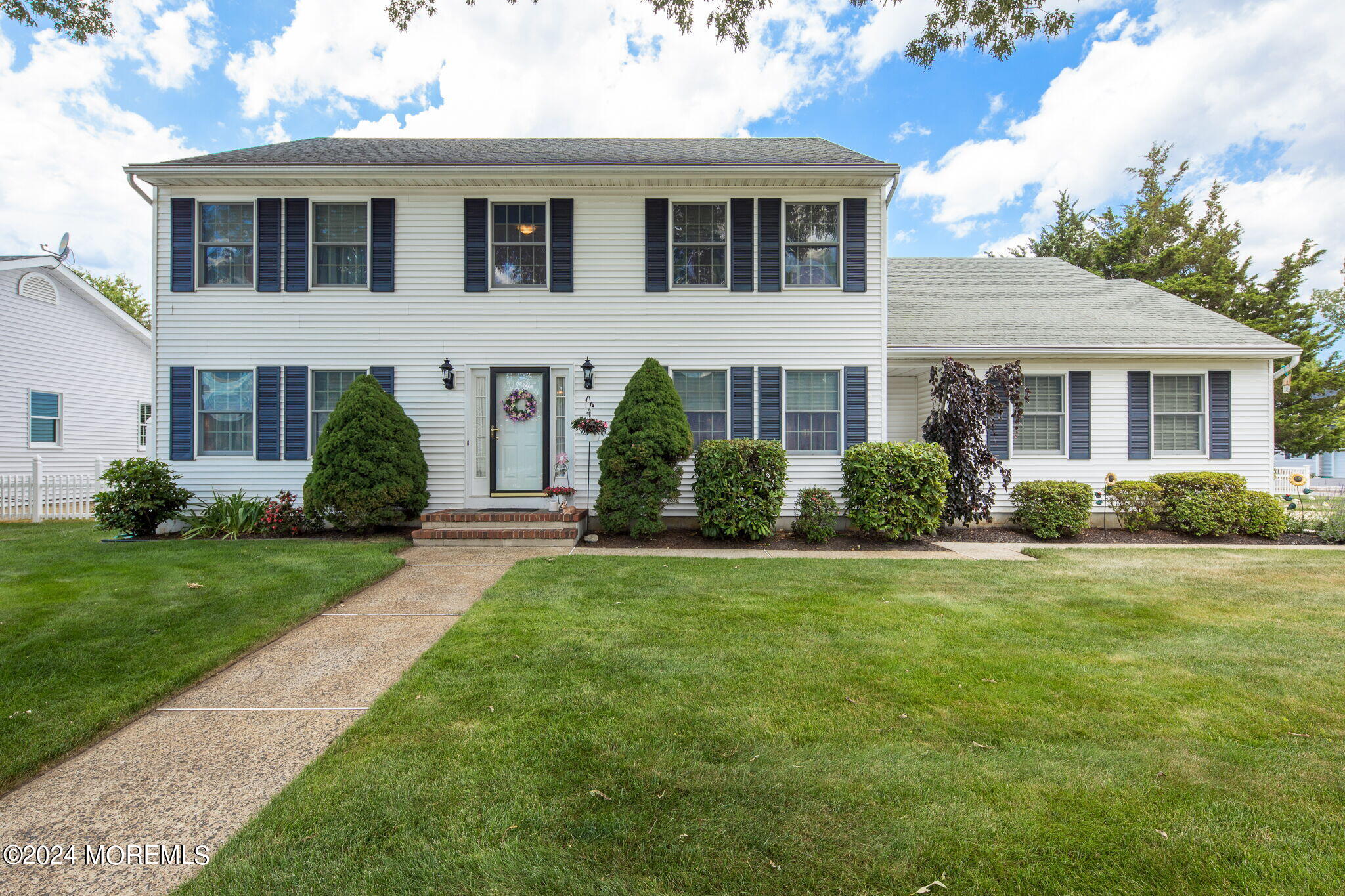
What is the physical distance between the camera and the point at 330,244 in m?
8.42

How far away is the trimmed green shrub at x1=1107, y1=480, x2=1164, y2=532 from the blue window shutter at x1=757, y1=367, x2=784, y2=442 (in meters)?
5.65

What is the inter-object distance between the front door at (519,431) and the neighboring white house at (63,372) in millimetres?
11345

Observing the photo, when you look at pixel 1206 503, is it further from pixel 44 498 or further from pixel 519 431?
pixel 44 498

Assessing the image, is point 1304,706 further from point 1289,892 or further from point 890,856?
point 890,856

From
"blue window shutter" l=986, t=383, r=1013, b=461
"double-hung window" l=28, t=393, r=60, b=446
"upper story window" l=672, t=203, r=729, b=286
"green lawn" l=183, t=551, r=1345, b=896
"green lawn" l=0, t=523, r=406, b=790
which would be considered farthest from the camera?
"double-hung window" l=28, t=393, r=60, b=446

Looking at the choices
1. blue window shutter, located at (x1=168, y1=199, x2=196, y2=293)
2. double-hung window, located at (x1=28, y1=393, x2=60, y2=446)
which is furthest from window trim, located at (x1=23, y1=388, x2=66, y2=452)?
blue window shutter, located at (x1=168, y1=199, x2=196, y2=293)

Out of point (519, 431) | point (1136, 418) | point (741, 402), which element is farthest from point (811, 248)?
point (1136, 418)

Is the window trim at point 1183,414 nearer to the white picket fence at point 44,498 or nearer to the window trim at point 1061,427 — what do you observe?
the window trim at point 1061,427

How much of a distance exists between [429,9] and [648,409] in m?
4.58

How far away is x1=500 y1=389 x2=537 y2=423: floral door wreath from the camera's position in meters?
8.47

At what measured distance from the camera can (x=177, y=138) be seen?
12164mm

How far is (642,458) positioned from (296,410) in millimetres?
5631

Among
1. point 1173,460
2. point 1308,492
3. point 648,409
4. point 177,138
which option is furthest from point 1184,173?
point 177,138

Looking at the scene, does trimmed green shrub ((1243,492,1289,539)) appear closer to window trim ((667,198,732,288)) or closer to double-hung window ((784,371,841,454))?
double-hung window ((784,371,841,454))
